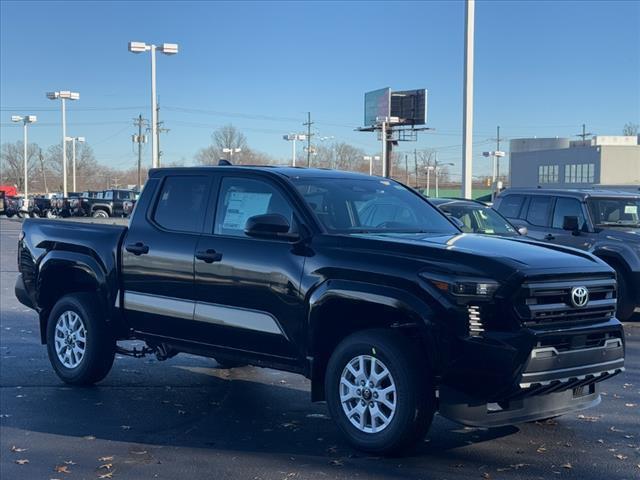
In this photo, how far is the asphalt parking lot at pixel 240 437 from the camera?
5.28 metres

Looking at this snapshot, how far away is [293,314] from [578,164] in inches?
2445

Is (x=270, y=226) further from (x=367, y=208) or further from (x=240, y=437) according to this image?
(x=240, y=437)

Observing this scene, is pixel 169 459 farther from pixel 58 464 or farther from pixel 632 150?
pixel 632 150

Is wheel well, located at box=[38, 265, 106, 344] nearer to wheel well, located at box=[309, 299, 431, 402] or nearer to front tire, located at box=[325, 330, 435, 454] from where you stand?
wheel well, located at box=[309, 299, 431, 402]

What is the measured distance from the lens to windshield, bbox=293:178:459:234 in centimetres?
624

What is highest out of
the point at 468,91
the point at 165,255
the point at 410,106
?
the point at 410,106

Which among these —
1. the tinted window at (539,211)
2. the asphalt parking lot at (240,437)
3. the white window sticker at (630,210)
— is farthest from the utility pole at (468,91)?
the asphalt parking lot at (240,437)

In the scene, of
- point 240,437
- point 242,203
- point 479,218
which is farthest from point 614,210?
point 240,437

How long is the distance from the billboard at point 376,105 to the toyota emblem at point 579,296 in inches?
2278

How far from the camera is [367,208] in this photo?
6.55 metres

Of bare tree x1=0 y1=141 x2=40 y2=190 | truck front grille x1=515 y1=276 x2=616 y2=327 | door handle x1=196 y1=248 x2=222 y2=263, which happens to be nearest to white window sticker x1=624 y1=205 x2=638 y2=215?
truck front grille x1=515 y1=276 x2=616 y2=327

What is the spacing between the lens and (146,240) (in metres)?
7.02

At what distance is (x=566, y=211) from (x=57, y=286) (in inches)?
310

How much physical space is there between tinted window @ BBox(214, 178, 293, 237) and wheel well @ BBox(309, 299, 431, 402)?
3.18 ft
